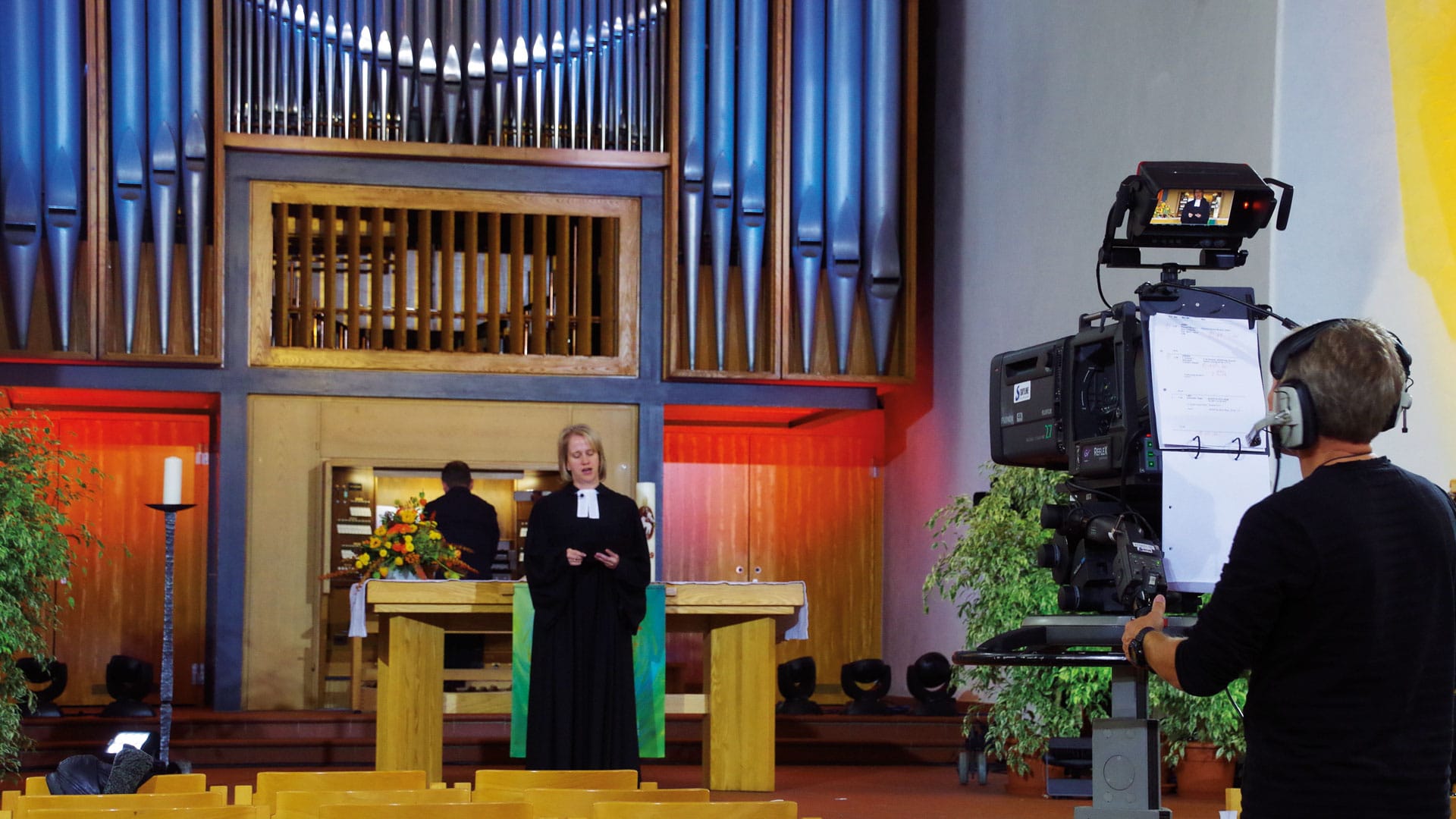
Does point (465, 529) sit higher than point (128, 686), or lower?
higher

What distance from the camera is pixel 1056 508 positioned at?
3.12m

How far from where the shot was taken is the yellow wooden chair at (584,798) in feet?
11.1

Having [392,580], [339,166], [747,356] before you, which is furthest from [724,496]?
[392,580]

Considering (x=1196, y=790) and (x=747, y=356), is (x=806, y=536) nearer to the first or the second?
(x=747, y=356)

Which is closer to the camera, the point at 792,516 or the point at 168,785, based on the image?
the point at 168,785

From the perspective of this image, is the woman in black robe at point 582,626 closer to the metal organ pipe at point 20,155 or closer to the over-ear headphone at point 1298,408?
the over-ear headphone at point 1298,408

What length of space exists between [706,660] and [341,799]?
344cm

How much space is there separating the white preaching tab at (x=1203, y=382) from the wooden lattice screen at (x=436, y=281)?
653 centimetres

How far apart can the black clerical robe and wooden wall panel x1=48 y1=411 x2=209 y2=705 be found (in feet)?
15.8

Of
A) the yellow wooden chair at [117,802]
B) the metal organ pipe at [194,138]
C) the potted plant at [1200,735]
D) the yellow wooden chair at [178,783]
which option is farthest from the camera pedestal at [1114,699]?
the metal organ pipe at [194,138]

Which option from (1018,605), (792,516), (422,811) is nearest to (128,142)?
(792,516)

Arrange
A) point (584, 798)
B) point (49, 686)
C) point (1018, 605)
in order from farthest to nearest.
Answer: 1. point (49, 686)
2. point (1018, 605)
3. point (584, 798)

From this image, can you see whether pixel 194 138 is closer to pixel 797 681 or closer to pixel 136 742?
pixel 797 681

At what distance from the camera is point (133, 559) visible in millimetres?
10195
